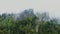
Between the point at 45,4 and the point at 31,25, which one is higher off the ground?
the point at 45,4

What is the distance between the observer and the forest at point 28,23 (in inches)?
39.8

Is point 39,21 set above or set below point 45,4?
below

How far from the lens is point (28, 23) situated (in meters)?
1.02

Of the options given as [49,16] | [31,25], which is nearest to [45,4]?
[49,16]

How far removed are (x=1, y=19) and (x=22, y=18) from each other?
17cm

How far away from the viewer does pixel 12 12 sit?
107 cm

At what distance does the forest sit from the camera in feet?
3.31

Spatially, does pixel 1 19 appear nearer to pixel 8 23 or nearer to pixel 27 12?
pixel 8 23

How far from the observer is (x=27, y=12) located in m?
1.05

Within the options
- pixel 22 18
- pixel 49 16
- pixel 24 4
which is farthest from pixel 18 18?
pixel 49 16

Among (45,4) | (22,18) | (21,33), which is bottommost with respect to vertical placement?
(21,33)

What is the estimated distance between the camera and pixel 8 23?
102cm

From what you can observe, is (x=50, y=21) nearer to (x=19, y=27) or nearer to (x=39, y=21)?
(x=39, y=21)

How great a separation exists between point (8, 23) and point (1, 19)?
0.07m
